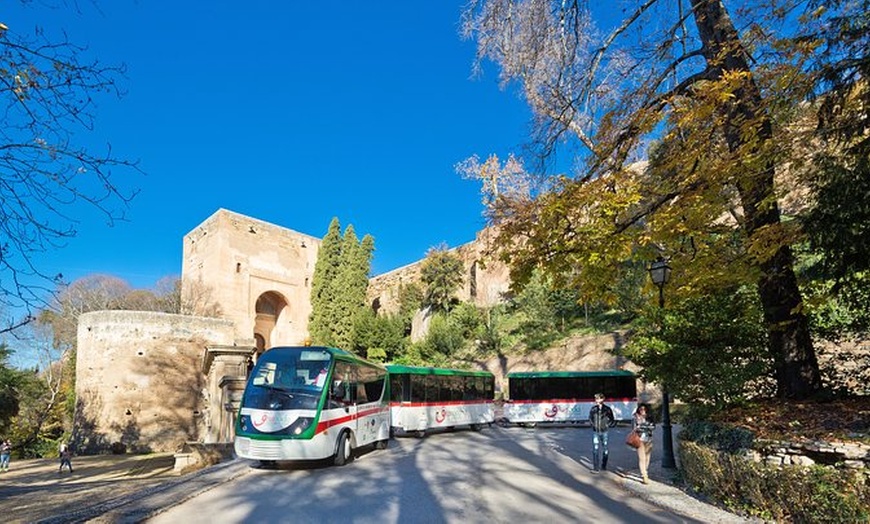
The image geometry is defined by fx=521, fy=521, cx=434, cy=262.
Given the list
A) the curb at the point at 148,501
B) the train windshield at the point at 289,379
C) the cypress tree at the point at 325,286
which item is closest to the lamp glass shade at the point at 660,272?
the train windshield at the point at 289,379

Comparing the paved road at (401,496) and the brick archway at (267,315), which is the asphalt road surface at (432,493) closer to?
the paved road at (401,496)

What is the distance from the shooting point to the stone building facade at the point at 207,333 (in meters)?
21.8

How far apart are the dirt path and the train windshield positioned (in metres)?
2.27

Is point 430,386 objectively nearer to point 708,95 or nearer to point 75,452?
point 708,95

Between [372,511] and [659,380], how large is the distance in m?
5.63

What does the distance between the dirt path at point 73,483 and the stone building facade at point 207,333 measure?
1911 mm

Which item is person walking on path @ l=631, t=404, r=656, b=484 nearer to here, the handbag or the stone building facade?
the handbag

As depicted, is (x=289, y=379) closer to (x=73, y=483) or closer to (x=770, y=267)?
(x=73, y=483)

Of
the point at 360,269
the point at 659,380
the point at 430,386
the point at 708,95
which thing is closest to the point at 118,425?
the point at 430,386

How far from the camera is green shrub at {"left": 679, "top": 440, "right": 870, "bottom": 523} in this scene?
16.2 feet

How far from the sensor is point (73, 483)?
43.3 feet

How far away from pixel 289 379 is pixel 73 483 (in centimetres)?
761

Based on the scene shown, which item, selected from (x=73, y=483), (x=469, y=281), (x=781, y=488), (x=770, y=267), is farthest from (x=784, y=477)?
(x=469, y=281)

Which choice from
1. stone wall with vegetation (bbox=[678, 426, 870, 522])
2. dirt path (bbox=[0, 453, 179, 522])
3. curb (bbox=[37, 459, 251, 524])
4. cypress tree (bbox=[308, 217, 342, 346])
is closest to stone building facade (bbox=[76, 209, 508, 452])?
cypress tree (bbox=[308, 217, 342, 346])
